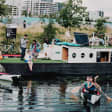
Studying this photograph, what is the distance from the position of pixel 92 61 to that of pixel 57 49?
3.99m

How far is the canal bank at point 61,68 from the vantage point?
123 feet

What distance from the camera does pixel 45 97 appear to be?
1090 inches

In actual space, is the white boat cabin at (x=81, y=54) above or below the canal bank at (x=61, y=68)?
above

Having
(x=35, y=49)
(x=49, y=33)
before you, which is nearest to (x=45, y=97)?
(x=35, y=49)

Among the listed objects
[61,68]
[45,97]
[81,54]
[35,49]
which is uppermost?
[35,49]

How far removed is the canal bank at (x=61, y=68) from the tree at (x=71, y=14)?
2201 cm

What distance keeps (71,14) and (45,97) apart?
35.5 metres

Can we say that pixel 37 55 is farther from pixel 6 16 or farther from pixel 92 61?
pixel 6 16

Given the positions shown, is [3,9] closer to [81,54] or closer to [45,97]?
[81,54]

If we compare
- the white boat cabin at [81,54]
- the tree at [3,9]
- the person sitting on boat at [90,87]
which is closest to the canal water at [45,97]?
the person sitting on boat at [90,87]

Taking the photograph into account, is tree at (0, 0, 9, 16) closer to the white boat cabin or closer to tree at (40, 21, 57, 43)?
tree at (40, 21, 57, 43)

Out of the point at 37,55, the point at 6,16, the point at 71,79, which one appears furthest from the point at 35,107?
the point at 6,16

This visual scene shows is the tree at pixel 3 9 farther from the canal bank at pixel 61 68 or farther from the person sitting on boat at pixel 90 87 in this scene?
the person sitting on boat at pixel 90 87

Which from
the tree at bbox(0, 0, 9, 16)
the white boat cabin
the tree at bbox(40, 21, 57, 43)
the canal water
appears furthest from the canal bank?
the tree at bbox(0, 0, 9, 16)
